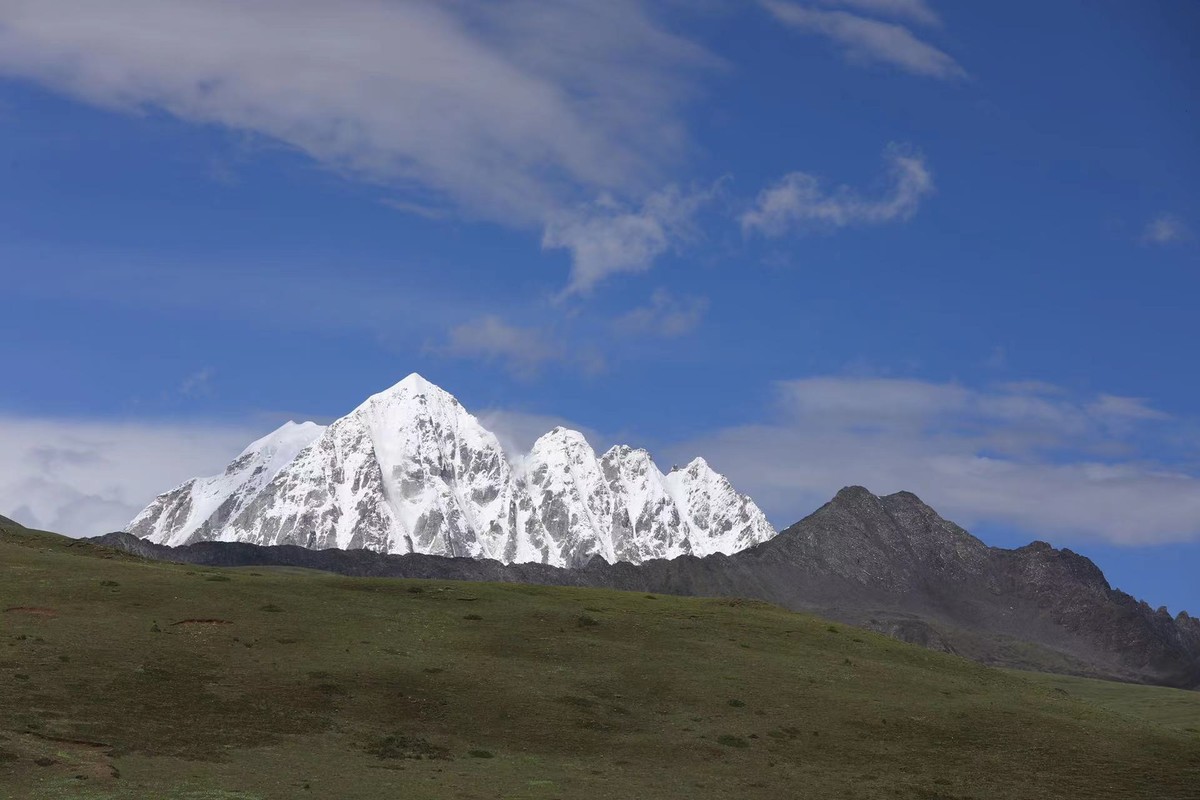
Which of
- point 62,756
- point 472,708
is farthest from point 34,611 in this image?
point 472,708

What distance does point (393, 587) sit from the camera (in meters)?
104

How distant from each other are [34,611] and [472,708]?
90.7 feet

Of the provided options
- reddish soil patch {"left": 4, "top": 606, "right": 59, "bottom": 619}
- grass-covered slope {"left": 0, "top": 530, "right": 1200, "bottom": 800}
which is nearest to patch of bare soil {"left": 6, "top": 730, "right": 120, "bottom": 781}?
grass-covered slope {"left": 0, "top": 530, "right": 1200, "bottom": 800}

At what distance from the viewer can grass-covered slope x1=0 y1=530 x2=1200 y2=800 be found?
6003 cm

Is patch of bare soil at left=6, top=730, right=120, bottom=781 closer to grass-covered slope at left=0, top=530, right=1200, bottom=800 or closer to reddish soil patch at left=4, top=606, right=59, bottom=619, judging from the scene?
grass-covered slope at left=0, top=530, right=1200, bottom=800

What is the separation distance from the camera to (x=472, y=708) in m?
72.6

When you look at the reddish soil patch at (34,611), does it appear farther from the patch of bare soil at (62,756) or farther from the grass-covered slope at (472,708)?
the patch of bare soil at (62,756)

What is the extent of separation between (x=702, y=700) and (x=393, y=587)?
3271 centimetres

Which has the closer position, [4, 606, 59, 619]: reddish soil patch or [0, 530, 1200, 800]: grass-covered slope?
[0, 530, 1200, 800]: grass-covered slope

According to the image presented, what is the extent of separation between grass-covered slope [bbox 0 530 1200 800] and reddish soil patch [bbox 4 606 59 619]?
23 centimetres

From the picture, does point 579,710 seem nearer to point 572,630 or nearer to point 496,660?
point 496,660

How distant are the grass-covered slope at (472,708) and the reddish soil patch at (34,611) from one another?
0.77ft

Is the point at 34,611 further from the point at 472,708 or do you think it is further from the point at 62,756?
the point at 472,708

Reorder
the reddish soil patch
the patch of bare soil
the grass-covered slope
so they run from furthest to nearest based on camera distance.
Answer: the reddish soil patch < the grass-covered slope < the patch of bare soil
